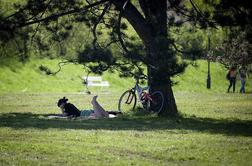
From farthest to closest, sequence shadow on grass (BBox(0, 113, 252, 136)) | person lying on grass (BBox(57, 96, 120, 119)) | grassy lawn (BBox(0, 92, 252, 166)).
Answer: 1. person lying on grass (BBox(57, 96, 120, 119))
2. shadow on grass (BBox(0, 113, 252, 136))
3. grassy lawn (BBox(0, 92, 252, 166))

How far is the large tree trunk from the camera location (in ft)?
64.8

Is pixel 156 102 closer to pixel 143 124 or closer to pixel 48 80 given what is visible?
pixel 143 124

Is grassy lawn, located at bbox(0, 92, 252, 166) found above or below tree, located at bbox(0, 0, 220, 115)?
below

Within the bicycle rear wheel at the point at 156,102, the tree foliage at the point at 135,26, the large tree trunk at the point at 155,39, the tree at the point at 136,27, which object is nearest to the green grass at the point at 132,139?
the bicycle rear wheel at the point at 156,102

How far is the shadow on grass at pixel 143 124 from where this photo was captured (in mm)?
17781

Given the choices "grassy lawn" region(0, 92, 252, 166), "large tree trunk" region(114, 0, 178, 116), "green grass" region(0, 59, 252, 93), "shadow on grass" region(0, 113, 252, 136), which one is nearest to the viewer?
"grassy lawn" region(0, 92, 252, 166)

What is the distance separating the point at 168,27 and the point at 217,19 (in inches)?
139

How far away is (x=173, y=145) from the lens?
45.6ft

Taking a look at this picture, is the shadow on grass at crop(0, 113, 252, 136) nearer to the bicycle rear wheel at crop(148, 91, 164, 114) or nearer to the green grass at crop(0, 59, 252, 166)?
the green grass at crop(0, 59, 252, 166)

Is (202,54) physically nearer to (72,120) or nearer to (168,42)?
(168,42)

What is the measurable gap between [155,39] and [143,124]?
2859 millimetres

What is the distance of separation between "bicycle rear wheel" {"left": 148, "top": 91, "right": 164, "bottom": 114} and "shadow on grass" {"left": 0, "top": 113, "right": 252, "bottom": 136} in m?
1.14

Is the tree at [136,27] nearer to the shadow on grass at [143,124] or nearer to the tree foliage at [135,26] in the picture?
the tree foliage at [135,26]

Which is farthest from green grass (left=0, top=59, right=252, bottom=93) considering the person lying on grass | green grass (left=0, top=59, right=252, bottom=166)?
the person lying on grass
